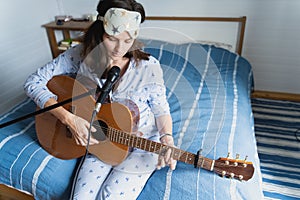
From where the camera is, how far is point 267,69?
7.19ft

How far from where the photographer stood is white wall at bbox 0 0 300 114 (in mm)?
1969

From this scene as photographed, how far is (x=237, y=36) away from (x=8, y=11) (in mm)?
1768

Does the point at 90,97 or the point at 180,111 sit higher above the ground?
the point at 90,97

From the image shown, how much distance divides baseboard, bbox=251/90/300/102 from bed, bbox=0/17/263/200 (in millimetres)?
545

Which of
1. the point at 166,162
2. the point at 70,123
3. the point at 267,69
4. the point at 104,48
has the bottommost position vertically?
the point at 267,69

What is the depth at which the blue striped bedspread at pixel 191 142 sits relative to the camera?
965 millimetres

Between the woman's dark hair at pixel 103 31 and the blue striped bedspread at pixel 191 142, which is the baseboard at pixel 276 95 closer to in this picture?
the blue striped bedspread at pixel 191 142

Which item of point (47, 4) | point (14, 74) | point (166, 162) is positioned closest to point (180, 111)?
point (166, 162)

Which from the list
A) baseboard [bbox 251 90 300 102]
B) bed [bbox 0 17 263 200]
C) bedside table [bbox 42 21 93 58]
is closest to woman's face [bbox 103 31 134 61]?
bed [bbox 0 17 263 200]

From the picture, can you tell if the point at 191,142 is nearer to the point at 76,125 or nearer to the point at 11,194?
the point at 76,125

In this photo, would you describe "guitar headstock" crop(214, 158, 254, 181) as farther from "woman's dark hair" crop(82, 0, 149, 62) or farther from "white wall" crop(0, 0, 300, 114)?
"white wall" crop(0, 0, 300, 114)

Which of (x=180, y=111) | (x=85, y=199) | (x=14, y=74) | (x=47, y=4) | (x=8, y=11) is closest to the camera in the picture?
(x=85, y=199)

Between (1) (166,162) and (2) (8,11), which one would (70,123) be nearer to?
(1) (166,162)

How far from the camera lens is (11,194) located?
112 centimetres
